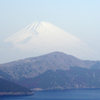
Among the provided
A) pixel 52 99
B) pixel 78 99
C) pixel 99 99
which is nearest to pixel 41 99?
pixel 52 99

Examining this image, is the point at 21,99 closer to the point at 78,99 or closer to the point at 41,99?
the point at 41,99

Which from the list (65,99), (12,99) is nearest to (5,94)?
(12,99)

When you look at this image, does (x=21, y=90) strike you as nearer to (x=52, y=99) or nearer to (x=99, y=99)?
(x=52, y=99)

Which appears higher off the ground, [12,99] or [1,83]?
[1,83]

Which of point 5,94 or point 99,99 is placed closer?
point 99,99

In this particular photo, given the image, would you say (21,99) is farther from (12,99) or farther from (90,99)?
(90,99)

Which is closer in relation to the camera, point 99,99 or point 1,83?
point 99,99

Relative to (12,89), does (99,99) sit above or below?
below

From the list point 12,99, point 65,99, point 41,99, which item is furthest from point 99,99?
point 12,99
